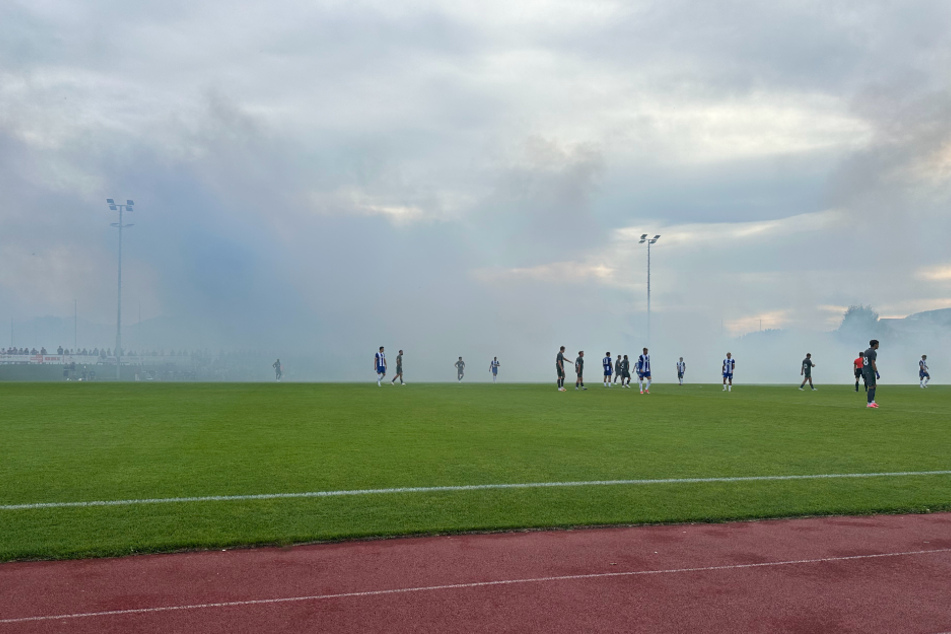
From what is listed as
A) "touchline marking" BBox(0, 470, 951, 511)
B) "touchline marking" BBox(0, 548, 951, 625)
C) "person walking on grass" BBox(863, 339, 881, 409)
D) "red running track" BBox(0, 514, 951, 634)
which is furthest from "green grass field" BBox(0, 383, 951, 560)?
"person walking on grass" BBox(863, 339, 881, 409)

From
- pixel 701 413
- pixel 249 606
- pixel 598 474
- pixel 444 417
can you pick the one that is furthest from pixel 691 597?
pixel 701 413

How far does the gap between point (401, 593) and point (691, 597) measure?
6.07 feet

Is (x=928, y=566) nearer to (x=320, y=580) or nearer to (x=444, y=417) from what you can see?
(x=320, y=580)

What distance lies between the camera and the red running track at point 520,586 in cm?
415

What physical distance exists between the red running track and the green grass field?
1.73ft

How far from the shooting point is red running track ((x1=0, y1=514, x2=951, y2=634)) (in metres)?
4.15

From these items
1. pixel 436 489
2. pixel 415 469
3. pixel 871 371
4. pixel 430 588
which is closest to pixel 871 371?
pixel 871 371

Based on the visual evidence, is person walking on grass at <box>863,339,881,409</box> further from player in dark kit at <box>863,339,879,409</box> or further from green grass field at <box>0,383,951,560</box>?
green grass field at <box>0,383,951,560</box>

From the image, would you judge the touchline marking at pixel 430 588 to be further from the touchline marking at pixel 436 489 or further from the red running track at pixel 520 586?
the touchline marking at pixel 436 489

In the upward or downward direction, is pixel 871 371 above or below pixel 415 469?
above

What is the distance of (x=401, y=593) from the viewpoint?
183 inches

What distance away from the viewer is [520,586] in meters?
4.76

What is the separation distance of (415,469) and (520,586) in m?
4.43

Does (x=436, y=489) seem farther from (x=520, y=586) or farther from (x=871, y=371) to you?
(x=871, y=371)
